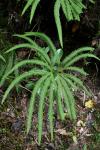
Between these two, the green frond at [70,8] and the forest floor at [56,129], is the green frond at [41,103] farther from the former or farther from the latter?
the forest floor at [56,129]

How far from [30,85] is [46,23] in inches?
26.8

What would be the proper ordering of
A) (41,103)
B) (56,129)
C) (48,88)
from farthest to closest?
1. (56,129)
2. (48,88)
3. (41,103)

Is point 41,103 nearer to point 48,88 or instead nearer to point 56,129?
point 48,88

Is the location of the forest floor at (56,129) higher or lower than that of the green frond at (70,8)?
lower

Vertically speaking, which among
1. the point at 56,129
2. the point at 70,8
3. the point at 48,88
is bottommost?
the point at 56,129

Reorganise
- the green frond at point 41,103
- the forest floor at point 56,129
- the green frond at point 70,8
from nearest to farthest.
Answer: the green frond at point 41,103 → the green frond at point 70,8 → the forest floor at point 56,129

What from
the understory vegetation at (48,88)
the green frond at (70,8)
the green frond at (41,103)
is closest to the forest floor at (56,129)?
the understory vegetation at (48,88)

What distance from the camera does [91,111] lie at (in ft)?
11.5

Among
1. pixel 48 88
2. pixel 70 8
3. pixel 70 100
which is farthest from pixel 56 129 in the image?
pixel 70 8

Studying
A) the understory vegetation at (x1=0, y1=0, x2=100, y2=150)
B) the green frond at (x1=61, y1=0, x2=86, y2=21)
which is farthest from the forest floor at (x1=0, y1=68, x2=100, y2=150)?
the green frond at (x1=61, y1=0, x2=86, y2=21)

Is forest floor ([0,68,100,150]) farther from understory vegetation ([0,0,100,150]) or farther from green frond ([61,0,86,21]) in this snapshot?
green frond ([61,0,86,21])

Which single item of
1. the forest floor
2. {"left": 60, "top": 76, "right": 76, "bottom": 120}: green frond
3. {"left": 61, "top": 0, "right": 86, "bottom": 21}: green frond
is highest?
{"left": 61, "top": 0, "right": 86, "bottom": 21}: green frond

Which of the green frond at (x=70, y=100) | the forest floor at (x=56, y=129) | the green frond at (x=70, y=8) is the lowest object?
the forest floor at (x=56, y=129)

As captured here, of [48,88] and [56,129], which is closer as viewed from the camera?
[48,88]
